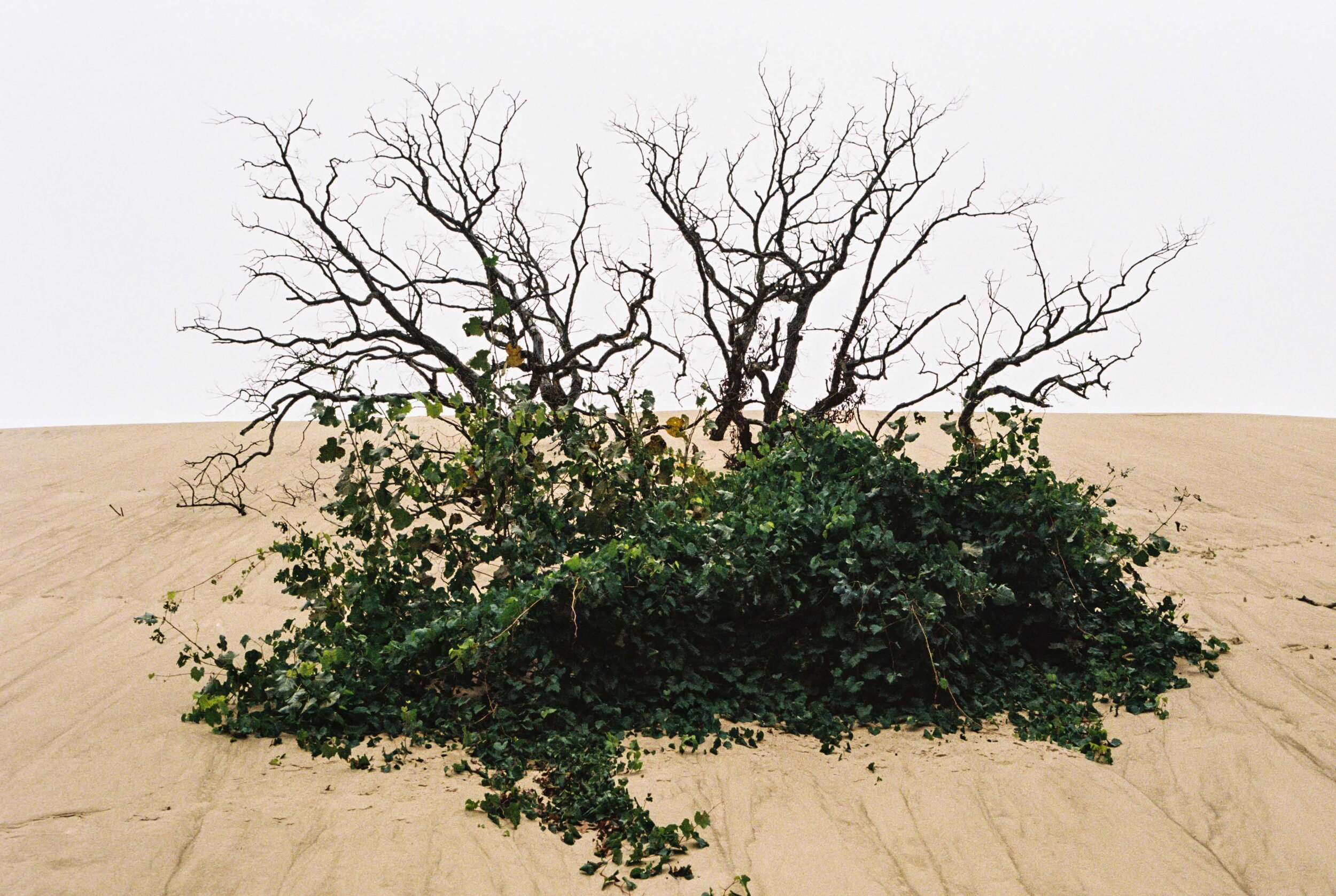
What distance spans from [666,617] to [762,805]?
1375 millimetres

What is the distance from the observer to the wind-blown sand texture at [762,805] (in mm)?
3600

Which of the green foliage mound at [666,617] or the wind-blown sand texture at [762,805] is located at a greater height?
the green foliage mound at [666,617]

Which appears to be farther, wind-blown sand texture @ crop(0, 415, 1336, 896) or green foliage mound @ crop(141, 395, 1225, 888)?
green foliage mound @ crop(141, 395, 1225, 888)

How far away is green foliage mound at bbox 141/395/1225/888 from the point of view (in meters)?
4.86

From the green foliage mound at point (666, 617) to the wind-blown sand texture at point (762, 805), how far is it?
238 mm

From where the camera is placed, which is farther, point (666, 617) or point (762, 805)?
point (666, 617)

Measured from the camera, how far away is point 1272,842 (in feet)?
13.3

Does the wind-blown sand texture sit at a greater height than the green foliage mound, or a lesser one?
lesser

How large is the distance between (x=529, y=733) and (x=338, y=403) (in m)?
2.32

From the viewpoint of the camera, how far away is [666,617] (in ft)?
17.5

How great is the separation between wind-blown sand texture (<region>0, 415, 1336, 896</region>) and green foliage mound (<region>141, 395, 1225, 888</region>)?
9.4 inches

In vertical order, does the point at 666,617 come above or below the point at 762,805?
above

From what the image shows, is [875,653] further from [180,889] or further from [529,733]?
[180,889]

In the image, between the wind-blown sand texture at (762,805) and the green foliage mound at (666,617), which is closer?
the wind-blown sand texture at (762,805)
